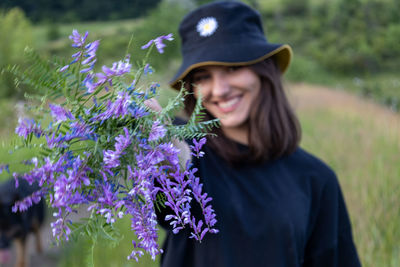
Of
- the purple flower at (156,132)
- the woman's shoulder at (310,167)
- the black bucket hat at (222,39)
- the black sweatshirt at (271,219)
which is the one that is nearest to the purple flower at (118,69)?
the purple flower at (156,132)

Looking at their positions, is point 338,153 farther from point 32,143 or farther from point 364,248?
point 32,143

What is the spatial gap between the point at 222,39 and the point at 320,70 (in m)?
31.7

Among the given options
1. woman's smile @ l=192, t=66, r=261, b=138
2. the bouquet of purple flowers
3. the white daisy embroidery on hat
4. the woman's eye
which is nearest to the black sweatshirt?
woman's smile @ l=192, t=66, r=261, b=138

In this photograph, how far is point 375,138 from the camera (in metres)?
4.75

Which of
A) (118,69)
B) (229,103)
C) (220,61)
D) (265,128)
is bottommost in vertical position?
(265,128)

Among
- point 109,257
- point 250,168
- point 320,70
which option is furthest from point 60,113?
point 320,70

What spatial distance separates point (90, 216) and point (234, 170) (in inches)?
41.1

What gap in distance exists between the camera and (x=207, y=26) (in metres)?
1.58

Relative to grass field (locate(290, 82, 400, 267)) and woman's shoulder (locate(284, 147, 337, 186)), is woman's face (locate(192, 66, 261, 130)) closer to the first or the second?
woman's shoulder (locate(284, 147, 337, 186))

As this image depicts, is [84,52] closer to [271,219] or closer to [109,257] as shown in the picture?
[271,219]

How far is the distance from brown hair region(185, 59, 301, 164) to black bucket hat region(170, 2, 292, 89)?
12 centimetres

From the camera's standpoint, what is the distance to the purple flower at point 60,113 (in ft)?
2.01

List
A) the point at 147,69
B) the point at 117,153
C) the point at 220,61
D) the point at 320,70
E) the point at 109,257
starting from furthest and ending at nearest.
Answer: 1. the point at 320,70
2. the point at 109,257
3. the point at 220,61
4. the point at 147,69
5. the point at 117,153

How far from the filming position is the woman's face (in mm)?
1559
